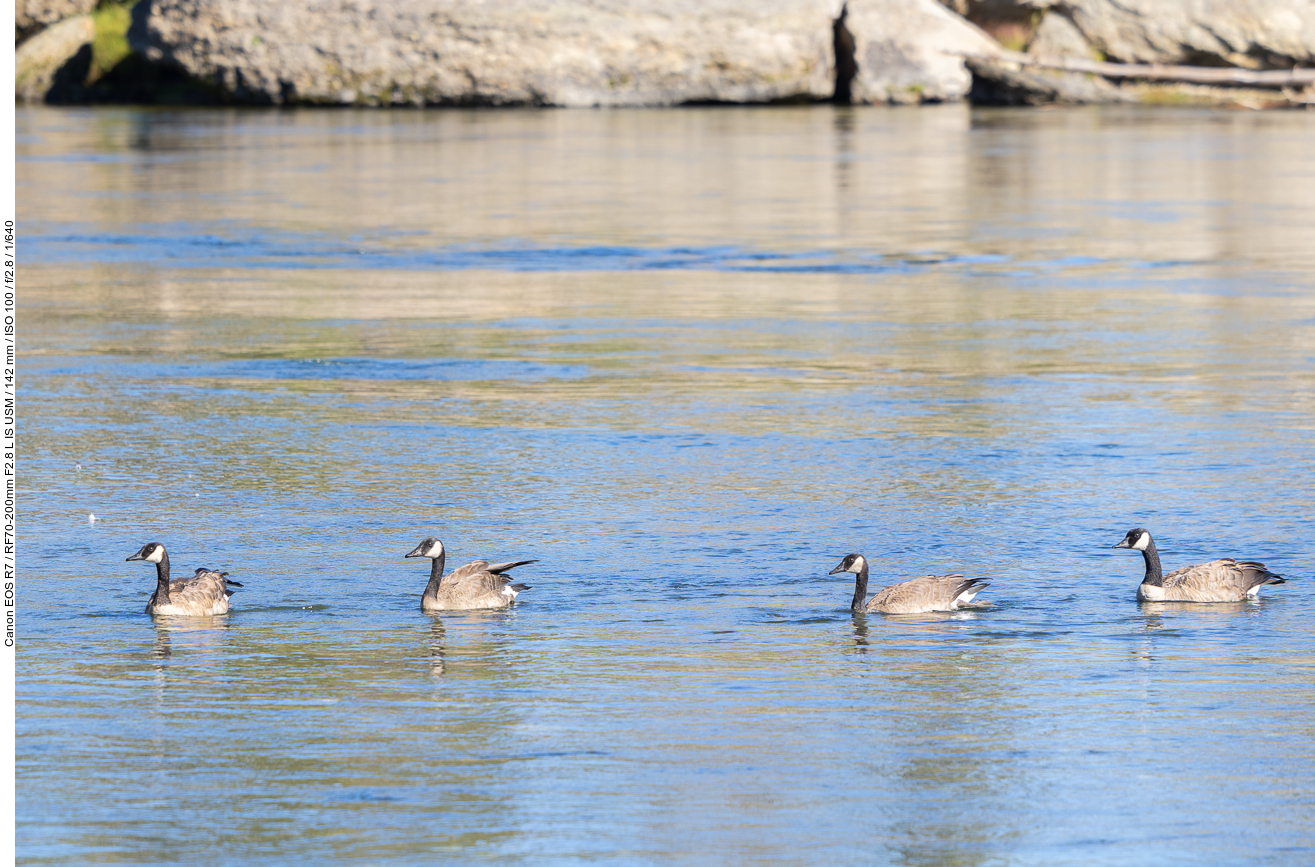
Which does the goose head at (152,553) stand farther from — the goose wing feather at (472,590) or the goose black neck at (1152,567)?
the goose black neck at (1152,567)

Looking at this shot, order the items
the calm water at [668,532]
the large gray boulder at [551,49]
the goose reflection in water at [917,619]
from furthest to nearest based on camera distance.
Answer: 1. the large gray boulder at [551,49]
2. the goose reflection in water at [917,619]
3. the calm water at [668,532]

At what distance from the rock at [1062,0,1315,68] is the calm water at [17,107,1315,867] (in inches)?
1197

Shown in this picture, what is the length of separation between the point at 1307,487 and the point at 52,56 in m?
53.7

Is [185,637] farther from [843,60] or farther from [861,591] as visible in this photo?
[843,60]

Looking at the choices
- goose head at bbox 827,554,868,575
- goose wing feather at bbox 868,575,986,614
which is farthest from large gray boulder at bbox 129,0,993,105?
goose wing feather at bbox 868,575,986,614

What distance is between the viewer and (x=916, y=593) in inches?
386

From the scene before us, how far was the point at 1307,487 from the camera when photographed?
1241cm

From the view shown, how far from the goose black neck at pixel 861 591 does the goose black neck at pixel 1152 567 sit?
A: 1356 millimetres

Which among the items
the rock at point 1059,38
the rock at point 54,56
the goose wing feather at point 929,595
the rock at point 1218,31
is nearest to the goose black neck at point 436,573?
the goose wing feather at point 929,595

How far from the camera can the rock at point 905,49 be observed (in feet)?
178

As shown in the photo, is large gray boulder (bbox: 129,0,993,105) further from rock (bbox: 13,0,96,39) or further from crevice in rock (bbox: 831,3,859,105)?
rock (bbox: 13,0,96,39)

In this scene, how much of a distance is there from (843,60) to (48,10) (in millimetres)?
24042

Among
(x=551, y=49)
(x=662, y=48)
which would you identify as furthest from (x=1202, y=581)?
(x=551, y=49)

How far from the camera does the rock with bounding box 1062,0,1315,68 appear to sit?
54.6 metres
